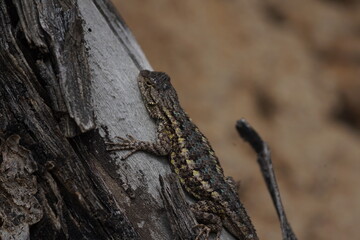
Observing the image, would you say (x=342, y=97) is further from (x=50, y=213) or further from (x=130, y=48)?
(x=50, y=213)

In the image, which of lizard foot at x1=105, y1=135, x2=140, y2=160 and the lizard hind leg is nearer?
lizard foot at x1=105, y1=135, x2=140, y2=160

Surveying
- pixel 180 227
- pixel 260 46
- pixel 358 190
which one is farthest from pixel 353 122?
pixel 180 227

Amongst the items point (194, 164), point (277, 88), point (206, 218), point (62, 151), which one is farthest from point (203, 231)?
point (277, 88)

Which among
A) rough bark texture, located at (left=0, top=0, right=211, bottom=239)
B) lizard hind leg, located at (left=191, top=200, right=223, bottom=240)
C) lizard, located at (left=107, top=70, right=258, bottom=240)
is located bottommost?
rough bark texture, located at (left=0, top=0, right=211, bottom=239)

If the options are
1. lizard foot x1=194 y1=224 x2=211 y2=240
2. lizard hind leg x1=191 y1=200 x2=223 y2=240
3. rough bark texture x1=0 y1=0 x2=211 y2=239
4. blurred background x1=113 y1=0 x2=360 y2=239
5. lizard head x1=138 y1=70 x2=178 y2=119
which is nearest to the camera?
rough bark texture x1=0 y1=0 x2=211 y2=239

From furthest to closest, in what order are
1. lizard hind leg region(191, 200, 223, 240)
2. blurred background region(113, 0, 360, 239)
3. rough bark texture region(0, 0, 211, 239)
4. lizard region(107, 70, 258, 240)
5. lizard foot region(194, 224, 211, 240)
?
blurred background region(113, 0, 360, 239) → lizard region(107, 70, 258, 240) → lizard hind leg region(191, 200, 223, 240) → lizard foot region(194, 224, 211, 240) → rough bark texture region(0, 0, 211, 239)

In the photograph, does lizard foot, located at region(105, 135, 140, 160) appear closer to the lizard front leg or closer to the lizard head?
the lizard front leg

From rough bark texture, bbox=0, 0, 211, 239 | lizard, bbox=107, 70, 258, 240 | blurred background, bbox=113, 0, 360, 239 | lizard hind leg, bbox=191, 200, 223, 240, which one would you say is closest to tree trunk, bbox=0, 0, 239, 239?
rough bark texture, bbox=0, 0, 211, 239
